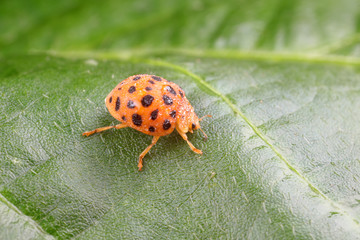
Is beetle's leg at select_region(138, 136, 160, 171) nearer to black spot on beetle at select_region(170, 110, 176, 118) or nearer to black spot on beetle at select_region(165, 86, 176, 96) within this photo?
black spot on beetle at select_region(170, 110, 176, 118)

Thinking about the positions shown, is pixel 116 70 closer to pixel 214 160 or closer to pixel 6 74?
pixel 6 74

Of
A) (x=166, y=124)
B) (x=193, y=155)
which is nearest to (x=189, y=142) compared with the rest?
(x=193, y=155)

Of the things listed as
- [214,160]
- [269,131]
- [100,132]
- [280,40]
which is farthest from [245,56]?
[100,132]

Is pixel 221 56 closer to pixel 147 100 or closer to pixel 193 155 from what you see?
pixel 147 100

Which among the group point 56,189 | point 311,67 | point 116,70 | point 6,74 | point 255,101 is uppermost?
point 6,74

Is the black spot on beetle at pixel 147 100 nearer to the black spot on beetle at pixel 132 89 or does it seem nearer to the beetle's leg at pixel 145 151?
the black spot on beetle at pixel 132 89

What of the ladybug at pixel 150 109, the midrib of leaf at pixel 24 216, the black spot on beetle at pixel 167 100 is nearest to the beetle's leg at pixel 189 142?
the ladybug at pixel 150 109

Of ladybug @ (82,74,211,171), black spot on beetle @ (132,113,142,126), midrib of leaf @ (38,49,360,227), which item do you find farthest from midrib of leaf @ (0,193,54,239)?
midrib of leaf @ (38,49,360,227)
